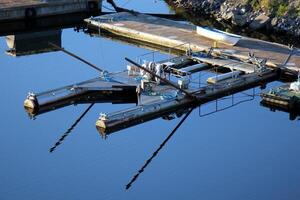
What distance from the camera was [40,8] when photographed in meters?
58.6

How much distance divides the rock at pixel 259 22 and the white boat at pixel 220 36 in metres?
6.61

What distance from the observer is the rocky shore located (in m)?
54.0

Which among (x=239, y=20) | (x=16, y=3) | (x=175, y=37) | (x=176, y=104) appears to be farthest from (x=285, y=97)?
(x=16, y=3)

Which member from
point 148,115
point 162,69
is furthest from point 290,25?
point 148,115

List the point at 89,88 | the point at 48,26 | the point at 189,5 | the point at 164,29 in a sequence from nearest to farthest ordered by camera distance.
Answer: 1. the point at 89,88
2. the point at 164,29
3. the point at 48,26
4. the point at 189,5

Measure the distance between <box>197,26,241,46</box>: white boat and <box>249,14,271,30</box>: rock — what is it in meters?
6.61

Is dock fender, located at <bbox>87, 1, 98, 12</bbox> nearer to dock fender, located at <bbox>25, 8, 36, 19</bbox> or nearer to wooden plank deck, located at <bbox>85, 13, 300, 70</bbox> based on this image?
dock fender, located at <bbox>25, 8, 36, 19</bbox>

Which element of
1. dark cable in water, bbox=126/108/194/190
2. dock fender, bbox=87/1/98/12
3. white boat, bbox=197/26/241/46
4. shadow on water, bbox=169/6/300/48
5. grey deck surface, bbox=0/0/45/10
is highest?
grey deck surface, bbox=0/0/45/10

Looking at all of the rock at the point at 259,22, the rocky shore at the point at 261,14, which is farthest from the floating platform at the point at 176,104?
the rock at the point at 259,22

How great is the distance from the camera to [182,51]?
1905 inches

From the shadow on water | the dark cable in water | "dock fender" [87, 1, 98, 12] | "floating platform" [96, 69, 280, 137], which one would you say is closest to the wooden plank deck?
"floating platform" [96, 69, 280, 137]

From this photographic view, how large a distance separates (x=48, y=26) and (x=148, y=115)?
Result: 2411cm

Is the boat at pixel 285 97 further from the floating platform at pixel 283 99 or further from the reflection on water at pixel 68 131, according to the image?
the reflection on water at pixel 68 131

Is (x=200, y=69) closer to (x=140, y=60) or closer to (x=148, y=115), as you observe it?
(x=140, y=60)
